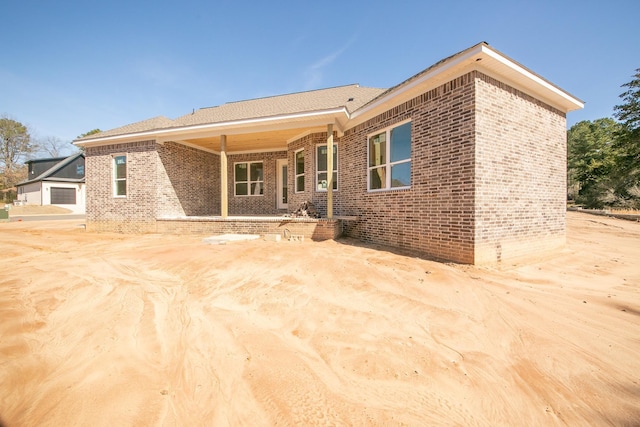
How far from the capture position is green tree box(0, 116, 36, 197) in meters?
37.1

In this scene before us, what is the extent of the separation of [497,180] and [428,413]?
17.4 ft

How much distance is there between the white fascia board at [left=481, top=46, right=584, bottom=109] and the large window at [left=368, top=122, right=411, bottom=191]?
2.08 m

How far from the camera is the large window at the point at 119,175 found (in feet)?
35.6

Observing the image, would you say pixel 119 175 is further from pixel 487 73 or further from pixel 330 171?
pixel 487 73

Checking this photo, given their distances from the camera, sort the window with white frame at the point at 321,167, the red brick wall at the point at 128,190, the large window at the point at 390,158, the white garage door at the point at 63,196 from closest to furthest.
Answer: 1. the large window at the point at 390,158
2. the window with white frame at the point at 321,167
3. the red brick wall at the point at 128,190
4. the white garage door at the point at 63,196

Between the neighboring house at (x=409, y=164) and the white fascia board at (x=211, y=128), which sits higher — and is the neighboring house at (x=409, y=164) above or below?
below

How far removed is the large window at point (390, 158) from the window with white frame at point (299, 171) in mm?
3436

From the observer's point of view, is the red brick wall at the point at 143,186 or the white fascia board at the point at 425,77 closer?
the white fascia board at the point at 425,77

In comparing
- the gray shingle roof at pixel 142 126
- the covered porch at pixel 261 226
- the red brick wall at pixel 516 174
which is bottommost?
the covered porch at pixel 261 226

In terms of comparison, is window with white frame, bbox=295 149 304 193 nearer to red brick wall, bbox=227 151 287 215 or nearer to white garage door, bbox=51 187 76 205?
red brick wall, bbox=227 151 287 215

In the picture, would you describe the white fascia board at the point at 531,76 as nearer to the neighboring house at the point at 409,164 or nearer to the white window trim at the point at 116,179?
the neighboring house at the point at 409,164

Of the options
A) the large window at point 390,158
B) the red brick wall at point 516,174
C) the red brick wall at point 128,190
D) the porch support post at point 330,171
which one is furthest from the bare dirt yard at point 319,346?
the red brick wall at point 128,190

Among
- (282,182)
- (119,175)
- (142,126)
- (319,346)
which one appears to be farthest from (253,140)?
(319,346)

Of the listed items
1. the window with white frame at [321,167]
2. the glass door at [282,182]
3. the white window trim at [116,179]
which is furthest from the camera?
the glass door at [282,182]
